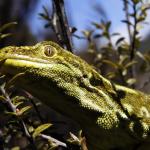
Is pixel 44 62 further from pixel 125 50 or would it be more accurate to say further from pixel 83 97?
pixel 125 50

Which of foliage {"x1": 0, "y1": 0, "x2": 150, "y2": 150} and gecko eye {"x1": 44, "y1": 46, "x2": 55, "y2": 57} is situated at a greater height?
gecko eye {"x1": 44, "y1": 46, "x2": 55, "y2": 57}

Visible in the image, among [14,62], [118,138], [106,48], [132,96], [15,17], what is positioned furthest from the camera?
[15,17]

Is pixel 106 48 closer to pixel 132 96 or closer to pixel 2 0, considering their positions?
pixel 132 96

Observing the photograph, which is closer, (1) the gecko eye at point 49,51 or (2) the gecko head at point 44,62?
(2) the gecko head at point 44,62

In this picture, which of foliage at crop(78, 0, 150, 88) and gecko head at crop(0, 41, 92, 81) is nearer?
gecko head at crop(0, 41, 92, 81)

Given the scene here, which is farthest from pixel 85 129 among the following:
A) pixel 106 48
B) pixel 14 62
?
pixel 106 48

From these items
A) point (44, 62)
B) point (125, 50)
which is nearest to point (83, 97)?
point (44, 62)

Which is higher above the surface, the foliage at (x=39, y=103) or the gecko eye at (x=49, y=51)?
the gecko eye at (x=49, y=51)

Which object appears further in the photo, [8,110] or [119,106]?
[119,106]
